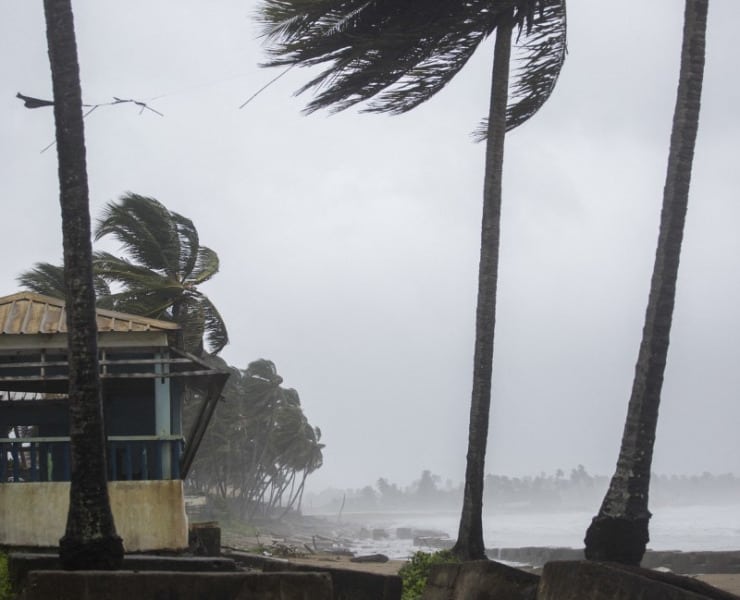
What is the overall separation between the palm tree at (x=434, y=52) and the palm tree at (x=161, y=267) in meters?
13.8

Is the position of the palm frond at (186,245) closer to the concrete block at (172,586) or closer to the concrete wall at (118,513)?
the concrete wall at (118,513)

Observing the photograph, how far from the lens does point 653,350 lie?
418 inches

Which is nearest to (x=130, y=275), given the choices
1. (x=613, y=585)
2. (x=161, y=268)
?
(x=161, y=268)

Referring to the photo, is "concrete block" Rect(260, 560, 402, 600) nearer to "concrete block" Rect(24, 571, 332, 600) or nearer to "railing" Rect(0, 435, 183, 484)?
"concrete block" Rect(24, 571, 332, 600)

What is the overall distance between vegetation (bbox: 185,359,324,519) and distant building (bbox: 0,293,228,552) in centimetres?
4792

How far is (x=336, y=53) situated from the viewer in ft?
49.9

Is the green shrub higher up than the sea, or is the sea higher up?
the green shrub

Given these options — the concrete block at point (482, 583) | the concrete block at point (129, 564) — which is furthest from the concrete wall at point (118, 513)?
the concrete block at point (482, 583)

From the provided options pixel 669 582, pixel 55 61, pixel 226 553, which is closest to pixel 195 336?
pixel 226 553

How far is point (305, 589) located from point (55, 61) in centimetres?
576

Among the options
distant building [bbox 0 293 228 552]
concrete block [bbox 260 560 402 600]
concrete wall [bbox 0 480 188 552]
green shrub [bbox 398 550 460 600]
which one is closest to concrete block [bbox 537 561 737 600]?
concrete block [bbox 260 560 402 600]

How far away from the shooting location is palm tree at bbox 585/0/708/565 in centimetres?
1002

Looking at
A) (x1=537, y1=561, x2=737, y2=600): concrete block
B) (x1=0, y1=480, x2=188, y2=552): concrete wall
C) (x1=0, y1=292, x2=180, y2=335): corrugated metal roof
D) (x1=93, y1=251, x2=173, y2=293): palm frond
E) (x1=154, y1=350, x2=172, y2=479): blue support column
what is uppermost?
(x1=93, y1=251, x2=173, y2=293): palm frond

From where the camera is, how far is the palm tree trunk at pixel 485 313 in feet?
44.6
